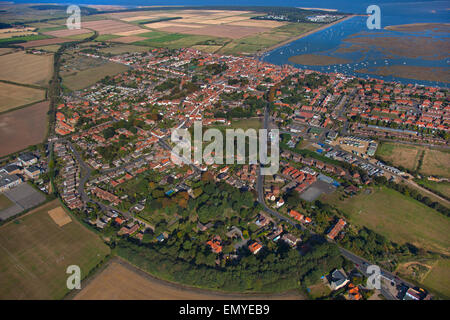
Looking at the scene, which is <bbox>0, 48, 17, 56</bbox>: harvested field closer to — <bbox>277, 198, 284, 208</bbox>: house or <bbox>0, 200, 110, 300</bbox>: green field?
<bbox>0, 200, 110, 300</bbox>: green field

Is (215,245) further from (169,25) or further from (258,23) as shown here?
(169,25)

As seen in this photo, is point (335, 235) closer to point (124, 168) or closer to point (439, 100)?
point (124, 168)

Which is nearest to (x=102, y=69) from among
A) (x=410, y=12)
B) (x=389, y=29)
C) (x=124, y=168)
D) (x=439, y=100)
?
(x=124, y=168)

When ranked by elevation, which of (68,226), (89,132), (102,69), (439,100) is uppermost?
(102,69)

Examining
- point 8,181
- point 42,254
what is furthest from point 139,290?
point 8,181

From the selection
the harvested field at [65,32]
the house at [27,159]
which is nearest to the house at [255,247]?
the house at [27,159]
